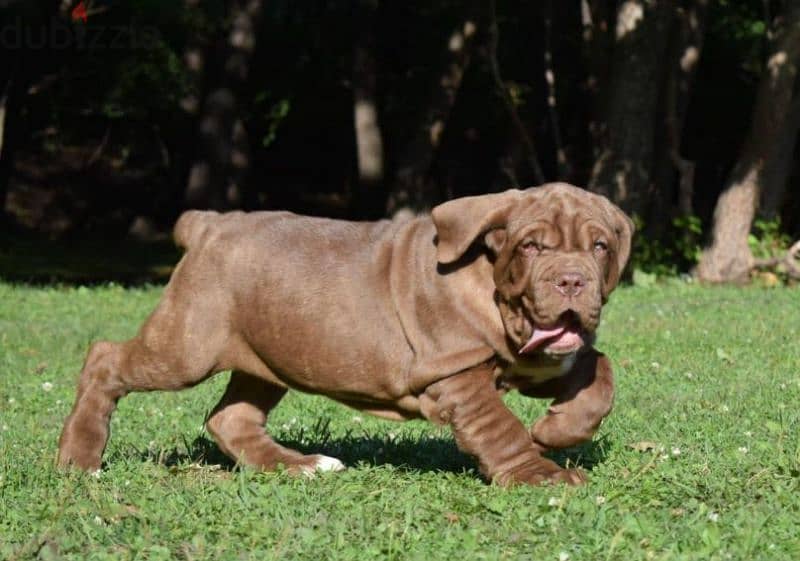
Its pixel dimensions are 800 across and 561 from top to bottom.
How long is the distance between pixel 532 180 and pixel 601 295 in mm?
20199

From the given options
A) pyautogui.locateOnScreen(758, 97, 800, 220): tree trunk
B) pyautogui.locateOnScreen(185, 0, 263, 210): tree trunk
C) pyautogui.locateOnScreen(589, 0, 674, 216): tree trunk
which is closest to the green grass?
pyautogui.locateOnScreen(589, 0, 674, 216): tree trunk

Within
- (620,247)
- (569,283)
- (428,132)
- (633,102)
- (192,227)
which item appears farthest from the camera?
(428,132)

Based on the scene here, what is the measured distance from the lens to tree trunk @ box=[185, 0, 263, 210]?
21547 mm

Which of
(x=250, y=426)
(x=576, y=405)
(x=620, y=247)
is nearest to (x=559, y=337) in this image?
(x=576, y=405)

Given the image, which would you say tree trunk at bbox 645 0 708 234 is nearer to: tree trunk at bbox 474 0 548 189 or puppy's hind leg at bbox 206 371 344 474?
tree trunk at bbox 474 0 548 189

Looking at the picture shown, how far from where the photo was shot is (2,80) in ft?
74.9

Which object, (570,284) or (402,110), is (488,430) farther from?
(402,110)

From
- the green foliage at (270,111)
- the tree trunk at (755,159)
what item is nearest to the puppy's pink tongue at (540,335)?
the tree trunk at (755,159)

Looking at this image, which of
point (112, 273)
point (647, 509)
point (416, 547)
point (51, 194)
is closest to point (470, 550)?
point (416, 547)

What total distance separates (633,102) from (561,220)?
12093 millimetres

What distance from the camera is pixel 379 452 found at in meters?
7.20

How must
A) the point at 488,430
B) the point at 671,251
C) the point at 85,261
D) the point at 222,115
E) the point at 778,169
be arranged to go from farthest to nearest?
the point at 85,261, the point at 222,115, the point at 671,251, the point at 778,169, the point at 488,430

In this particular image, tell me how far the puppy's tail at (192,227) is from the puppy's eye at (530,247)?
1709 mm

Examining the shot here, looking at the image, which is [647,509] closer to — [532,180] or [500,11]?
[500,11]
